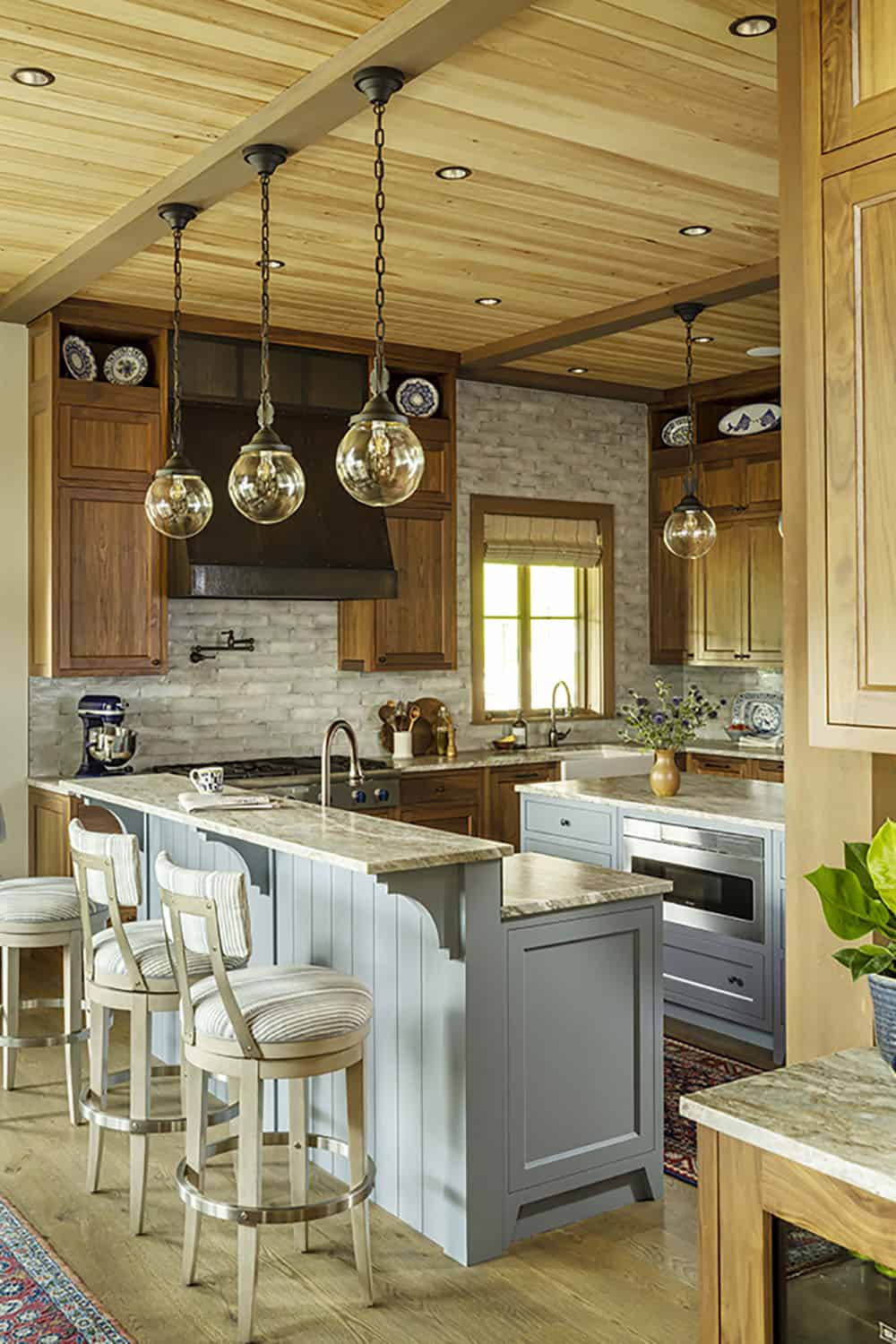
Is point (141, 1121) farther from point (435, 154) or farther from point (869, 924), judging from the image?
point (435, 154)

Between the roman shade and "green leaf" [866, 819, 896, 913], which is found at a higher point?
the roman shade

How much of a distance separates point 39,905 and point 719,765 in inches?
174

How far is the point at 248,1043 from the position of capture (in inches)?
112

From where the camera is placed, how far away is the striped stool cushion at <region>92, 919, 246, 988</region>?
11.3ft

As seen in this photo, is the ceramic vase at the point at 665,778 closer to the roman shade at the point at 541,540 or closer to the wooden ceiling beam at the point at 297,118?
the wooden ceiling beam at the point at 297,118

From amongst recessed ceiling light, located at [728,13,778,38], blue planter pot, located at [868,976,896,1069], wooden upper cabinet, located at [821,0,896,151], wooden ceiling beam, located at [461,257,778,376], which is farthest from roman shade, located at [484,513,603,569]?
blue planter pot, located at [868,976,896,1069]

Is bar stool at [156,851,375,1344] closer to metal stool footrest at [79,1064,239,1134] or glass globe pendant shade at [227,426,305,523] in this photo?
metal stool footrest at [79,1064,239,1134]

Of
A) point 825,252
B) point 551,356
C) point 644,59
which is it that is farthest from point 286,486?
point 551,356

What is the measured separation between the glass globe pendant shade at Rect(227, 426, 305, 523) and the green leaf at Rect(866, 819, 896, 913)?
2.26m

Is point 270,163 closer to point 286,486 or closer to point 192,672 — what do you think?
point 286,486

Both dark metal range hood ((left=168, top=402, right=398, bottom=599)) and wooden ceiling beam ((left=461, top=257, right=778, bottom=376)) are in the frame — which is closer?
wooden ceiling beam ((left=461, top=257, right=778, bottom=376))

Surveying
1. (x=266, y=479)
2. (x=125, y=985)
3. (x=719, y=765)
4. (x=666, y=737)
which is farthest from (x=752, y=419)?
(x=125, y=985)

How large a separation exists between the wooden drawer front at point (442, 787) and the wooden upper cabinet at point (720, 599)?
6.47ft

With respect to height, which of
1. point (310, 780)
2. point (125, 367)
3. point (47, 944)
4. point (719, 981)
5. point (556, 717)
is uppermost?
point (125, 367)
